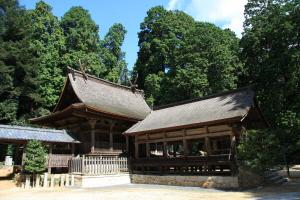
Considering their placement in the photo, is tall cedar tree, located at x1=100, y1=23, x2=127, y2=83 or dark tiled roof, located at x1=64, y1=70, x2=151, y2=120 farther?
tall cedar tree, located at x1=100, y1=23, x2=127, y2=83

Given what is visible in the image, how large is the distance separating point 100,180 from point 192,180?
6.13 m

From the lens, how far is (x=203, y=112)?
21516mm

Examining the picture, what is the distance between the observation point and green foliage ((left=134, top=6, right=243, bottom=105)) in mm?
38812

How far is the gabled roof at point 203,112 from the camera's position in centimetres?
1903

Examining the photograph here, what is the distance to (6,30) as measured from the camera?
39.8 meters

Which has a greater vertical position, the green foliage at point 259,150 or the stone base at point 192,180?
the green foliage at point 259,150

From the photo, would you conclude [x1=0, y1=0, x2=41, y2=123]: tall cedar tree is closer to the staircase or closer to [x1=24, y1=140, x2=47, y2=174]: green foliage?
[x1=24, y1=140, x2=47, y2=174]: green foliage

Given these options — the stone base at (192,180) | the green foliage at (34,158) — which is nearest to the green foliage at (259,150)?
the stone base at (192,180)

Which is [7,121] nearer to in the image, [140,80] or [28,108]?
[28,108]

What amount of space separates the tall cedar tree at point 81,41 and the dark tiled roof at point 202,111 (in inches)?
778

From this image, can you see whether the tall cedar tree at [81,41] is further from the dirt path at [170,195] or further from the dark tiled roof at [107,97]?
the dirt path at [170,195]

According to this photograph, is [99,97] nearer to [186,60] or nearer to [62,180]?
[62,180]

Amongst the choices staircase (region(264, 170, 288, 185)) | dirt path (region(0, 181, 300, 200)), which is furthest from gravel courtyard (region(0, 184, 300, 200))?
staircase (region(264, 170, 288, 185))

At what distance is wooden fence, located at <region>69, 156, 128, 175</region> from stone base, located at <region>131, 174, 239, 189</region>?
134cm
